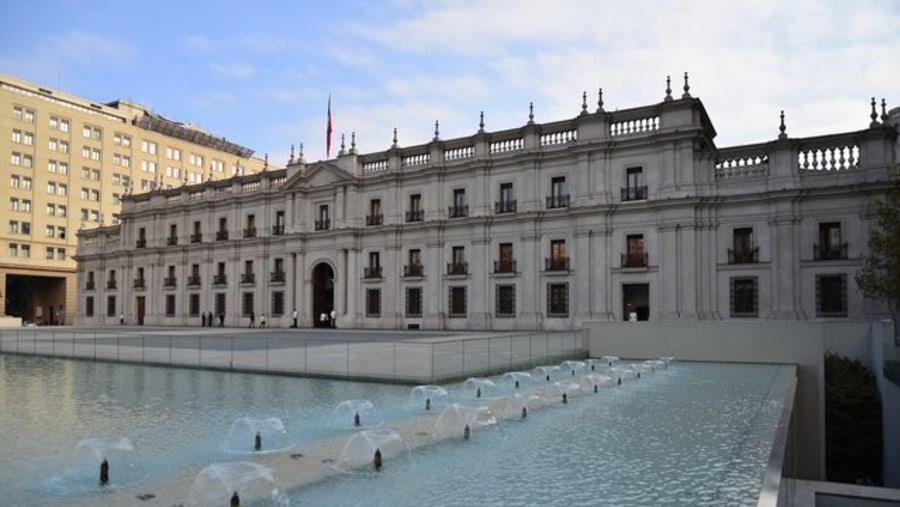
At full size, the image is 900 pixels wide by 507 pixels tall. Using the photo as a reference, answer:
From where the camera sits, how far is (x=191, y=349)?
21.1 meters

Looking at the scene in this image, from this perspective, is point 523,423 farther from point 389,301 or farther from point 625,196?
point 389,301

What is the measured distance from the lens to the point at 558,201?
132 ft

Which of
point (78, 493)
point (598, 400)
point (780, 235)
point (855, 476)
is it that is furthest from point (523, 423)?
point (780, 235)

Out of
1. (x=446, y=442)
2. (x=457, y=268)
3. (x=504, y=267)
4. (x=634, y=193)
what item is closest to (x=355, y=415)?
(x=446, y=442)

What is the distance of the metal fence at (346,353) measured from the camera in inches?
676

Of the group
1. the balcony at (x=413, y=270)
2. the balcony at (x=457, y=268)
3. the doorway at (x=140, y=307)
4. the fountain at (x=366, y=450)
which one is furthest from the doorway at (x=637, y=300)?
the doorway at (x=140, y=307)

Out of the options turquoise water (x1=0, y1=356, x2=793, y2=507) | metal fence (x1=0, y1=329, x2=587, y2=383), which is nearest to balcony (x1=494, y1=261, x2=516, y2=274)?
metal fence (x1=0, y1=329, x2=587, y2=383)

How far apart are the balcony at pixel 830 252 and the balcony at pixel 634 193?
9.03 m

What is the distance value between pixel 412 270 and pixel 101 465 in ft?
124

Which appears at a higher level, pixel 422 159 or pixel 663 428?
pixel 422 159

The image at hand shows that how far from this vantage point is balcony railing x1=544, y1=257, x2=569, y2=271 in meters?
39.3

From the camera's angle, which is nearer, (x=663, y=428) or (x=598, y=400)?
(x=663, y=428)

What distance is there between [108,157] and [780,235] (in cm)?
7277

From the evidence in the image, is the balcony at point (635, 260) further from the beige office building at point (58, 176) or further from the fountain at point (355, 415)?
the beige office building at point (58, 176)
